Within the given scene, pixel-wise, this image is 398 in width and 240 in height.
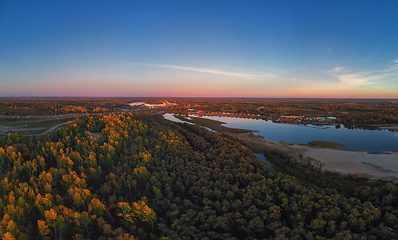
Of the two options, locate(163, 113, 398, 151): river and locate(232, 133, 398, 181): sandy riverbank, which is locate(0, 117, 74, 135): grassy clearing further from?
locate(163, 113, 398, 151): river

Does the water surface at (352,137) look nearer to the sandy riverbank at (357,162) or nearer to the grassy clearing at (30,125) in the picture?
the sandy riverbank at (357,162)

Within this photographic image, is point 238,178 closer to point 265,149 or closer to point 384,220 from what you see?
point 384,220

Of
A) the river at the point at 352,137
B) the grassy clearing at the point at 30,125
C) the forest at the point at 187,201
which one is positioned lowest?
the forest at the point at 187,201

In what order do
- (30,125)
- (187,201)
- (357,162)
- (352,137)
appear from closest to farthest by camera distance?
(187,201), (357,162), (352,137), (30,125)

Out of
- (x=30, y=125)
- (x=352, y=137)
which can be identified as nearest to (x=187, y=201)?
(x=352, y=137)

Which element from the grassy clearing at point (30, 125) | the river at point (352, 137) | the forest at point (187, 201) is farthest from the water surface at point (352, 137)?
the grassy clearing at point (30, 125)

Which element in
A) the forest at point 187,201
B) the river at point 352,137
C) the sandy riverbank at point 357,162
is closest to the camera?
the forest at point 187,201

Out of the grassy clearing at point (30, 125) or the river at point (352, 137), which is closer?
the river at point (352, 137)

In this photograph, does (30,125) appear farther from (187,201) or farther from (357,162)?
(357,162)

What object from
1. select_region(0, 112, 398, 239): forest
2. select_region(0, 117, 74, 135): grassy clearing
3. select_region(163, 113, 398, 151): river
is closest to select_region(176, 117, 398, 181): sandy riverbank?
select_region(0, 112, 398, 239): forest
